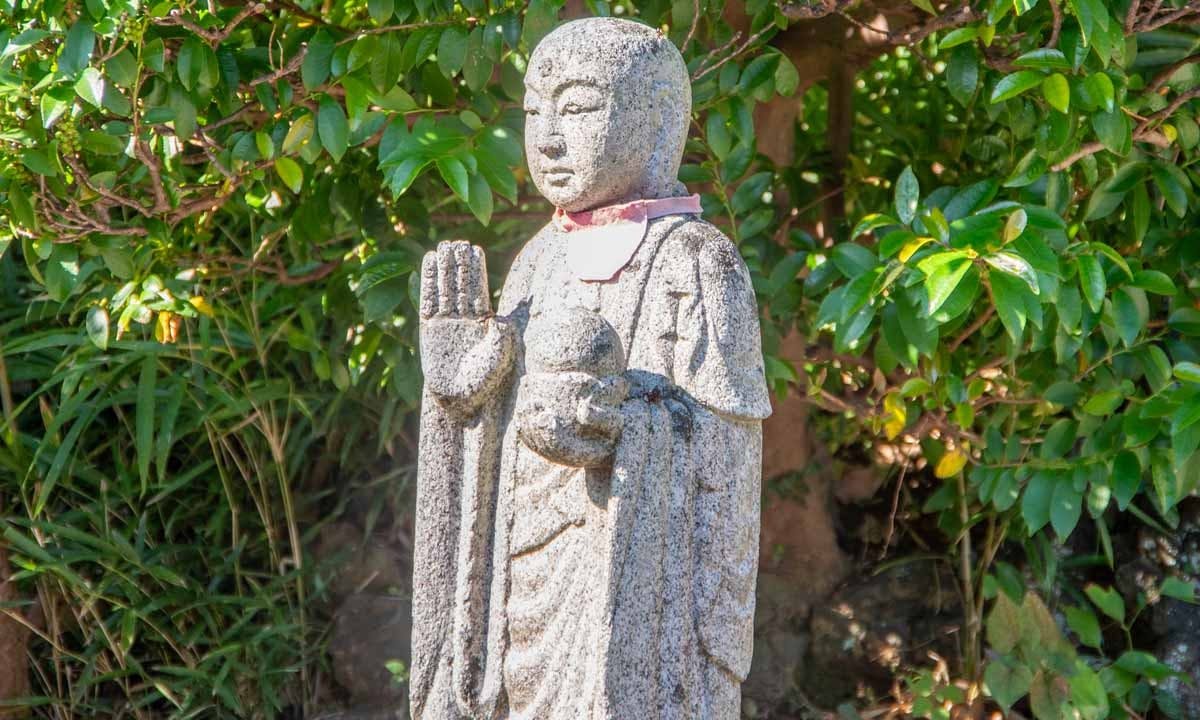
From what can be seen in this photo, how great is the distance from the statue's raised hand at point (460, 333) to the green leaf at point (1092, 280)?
1.55 metres

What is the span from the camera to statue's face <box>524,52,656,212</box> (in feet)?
10.1

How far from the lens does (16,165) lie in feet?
13.4

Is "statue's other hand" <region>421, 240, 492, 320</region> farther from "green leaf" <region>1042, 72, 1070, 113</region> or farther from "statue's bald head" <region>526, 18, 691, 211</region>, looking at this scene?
"green leaf" <region>1042, 72, 1070, 113</region>

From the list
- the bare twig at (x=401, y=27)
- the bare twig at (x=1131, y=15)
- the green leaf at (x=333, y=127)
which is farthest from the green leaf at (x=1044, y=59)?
the green leaf at (x=333, y=127)

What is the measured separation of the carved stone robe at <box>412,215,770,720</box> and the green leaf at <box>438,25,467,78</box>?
1.01 meters

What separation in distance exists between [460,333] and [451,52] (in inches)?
47.6

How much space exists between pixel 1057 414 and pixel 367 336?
7.93 ft

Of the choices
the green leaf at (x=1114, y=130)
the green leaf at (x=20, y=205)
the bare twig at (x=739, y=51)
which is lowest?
the green leaf at (x=20, y=205)

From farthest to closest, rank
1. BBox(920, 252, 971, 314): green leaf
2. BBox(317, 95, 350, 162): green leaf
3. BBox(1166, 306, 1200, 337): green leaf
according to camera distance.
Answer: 1. BBox(1166, 306, 1200, 337): green leaf
2. BBox(317, 95, 350, 162): green leaf
3. BBox(920, 252, 971, 314): green leaf

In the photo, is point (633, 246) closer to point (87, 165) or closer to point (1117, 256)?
point (1117, 256)

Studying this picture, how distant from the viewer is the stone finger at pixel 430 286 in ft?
10.2

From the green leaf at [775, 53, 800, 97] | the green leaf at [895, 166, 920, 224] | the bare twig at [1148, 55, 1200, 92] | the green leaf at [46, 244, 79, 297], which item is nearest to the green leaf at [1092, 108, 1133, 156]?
the bare twig at [1148, 55, 1200, 92]

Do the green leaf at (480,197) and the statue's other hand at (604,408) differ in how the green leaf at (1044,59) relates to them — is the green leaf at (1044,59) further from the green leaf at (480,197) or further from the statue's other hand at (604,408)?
the statue's other hand at (604,408)

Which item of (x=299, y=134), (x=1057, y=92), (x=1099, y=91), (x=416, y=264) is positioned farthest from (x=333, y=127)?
(x=1099, y=91)
